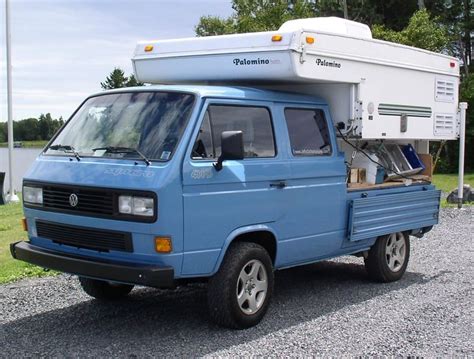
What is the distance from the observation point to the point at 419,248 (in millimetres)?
11016

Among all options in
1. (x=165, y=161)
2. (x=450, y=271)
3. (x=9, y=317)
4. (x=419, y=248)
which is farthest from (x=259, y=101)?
(x=419, y=248)

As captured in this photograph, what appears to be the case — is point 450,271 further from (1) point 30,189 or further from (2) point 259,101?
(1) point 30,189

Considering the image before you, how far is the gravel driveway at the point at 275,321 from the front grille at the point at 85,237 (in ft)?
2.72

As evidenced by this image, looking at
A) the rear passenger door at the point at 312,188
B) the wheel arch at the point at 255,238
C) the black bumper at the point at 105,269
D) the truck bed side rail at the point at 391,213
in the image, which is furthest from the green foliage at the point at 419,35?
the black bumper at the point at 105,269

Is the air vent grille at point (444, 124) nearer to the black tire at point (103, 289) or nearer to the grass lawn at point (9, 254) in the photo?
the black tire at point (103, 289)

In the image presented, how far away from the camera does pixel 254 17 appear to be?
33219 millimetres

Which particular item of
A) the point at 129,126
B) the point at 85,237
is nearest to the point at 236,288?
the point at 85,237

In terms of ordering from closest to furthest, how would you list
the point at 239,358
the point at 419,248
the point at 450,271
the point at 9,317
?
the point at 239,358 < the point at 9,317 < the point at 450,271 < the point at 419,248

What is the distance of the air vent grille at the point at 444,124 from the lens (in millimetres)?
9242

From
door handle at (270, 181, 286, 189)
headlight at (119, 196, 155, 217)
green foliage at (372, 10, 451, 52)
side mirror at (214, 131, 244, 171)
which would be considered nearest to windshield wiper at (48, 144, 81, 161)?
headlight at (119, 196, 155, 217)

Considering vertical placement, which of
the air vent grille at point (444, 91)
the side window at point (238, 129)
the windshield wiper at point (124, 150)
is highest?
the air vent grille at point (444, 91)

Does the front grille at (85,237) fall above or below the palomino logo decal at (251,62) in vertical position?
below

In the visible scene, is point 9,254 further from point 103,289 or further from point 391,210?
point 391,210

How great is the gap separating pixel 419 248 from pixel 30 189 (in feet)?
22.9
